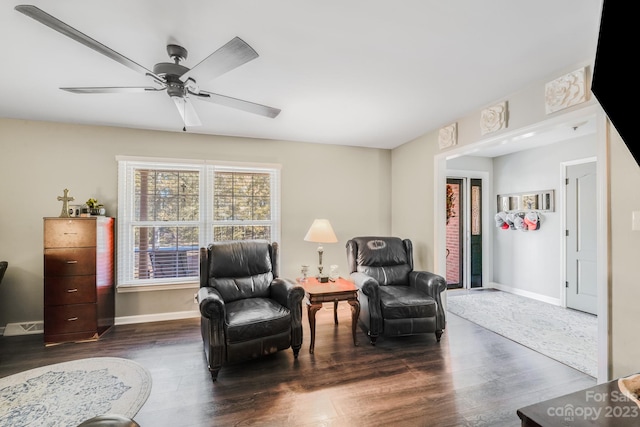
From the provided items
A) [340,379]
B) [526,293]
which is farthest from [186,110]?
[526,293]

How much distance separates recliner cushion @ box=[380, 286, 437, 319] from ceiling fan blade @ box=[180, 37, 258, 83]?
245 cm

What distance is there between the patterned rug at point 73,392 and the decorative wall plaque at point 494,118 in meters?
3.79

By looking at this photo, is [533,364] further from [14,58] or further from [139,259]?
[14,58]

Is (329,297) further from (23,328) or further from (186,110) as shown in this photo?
(23,328)

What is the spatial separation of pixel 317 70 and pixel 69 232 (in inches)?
118

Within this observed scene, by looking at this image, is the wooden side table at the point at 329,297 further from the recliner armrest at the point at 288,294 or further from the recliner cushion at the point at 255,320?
the recliner cushion at the point at 255,320

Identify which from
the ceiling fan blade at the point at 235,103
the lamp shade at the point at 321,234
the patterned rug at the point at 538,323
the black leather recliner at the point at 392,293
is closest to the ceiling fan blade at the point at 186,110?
the ceiling fan blade at the point at 235,103

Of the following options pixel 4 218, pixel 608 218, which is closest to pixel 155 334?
pixel 4 218

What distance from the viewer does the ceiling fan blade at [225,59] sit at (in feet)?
5.10

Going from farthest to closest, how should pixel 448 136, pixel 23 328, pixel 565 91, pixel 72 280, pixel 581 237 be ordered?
pixel 581 237 < pixel 448 136 < pixel 23 328 < pixel 72 280 < pixel 565 91

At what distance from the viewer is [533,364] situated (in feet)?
8.44

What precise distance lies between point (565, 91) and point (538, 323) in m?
2.74

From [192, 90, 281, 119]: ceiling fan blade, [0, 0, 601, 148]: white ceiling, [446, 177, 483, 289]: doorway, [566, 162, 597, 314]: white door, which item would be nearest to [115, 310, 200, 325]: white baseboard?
[0, 0, 601, 148]: white ceiling

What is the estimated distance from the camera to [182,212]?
3.82m
